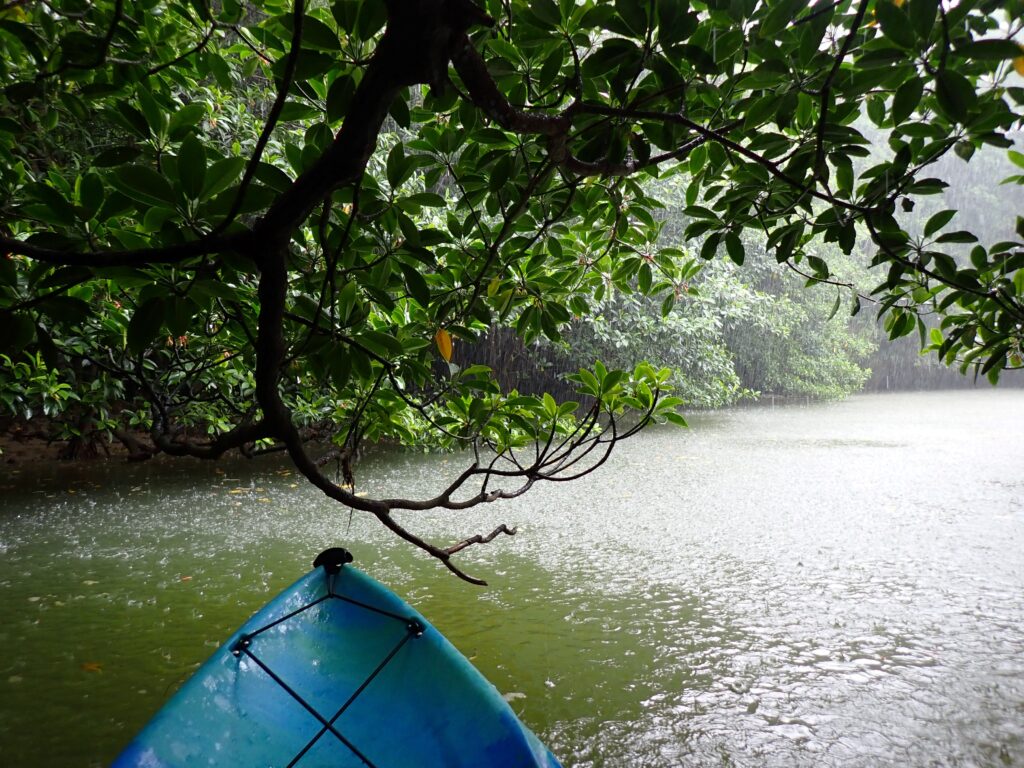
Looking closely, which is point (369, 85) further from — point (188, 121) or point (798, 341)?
point (798, 341)

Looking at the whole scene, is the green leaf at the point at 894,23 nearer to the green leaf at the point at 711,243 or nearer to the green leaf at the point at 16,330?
the green leaf at the point at 711,243

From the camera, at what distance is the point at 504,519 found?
3.18m

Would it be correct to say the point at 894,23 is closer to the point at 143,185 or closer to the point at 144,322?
the point at 143,185

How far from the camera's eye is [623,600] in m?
2.22

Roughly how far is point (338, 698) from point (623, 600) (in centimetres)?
122

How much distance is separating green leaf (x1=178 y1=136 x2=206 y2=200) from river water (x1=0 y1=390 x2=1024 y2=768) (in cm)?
120

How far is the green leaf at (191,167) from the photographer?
0.65 m

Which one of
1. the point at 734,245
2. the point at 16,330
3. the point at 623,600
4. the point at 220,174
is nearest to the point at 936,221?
the point at 734,245

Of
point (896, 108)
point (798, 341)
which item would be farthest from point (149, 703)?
point (798, 341)

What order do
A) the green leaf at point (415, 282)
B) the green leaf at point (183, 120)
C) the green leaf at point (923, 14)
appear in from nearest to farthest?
the green leaf at point (923, 14)
the green leaf at point (183, 120)
the green leaf at point (415, 282)

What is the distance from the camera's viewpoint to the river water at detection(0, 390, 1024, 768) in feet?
4.87

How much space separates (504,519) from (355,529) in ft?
2.21

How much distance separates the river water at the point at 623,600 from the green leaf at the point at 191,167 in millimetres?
1197

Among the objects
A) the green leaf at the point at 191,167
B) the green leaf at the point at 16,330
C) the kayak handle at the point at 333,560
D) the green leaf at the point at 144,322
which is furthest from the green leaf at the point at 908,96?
the kayak handle at the point at 333,560
